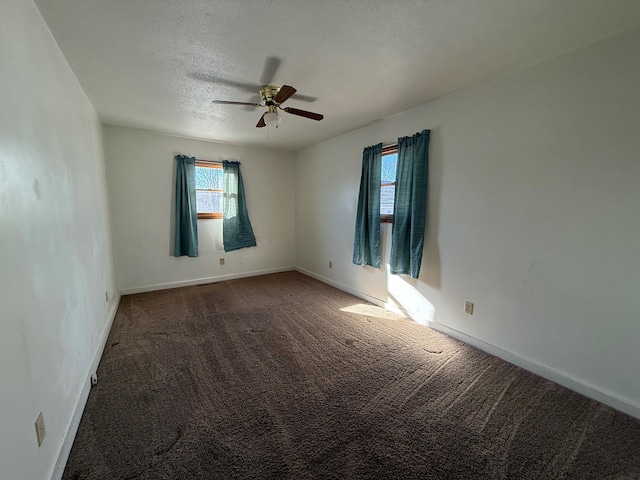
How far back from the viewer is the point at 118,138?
3475 millimetres

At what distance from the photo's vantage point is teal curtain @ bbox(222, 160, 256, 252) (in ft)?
13.9

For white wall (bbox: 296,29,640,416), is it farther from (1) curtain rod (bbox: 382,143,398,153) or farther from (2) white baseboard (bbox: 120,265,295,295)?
(2) white baseboard (bbox: 120,265,295,295)

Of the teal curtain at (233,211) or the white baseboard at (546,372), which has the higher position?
the teal curtain at (233,211)

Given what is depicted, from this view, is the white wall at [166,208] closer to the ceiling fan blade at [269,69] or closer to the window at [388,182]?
the window at [388,182]

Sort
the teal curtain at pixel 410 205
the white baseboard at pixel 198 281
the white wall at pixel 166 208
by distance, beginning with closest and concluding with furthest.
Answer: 1. the teal curtain at pixel 410 205
2. the white wall at pixel 166 208
3. the white baseboard at pixel 198 281

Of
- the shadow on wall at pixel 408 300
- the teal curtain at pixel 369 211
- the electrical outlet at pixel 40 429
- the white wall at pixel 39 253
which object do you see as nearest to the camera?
the white wall at pixel 39 253

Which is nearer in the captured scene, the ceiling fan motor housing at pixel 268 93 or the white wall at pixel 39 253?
the white wall at pixel 39 253

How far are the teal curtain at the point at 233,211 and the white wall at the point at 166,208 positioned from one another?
0.13m

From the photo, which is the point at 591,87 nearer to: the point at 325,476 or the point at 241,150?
the point at 325,476

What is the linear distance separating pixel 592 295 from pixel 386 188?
2.03 m

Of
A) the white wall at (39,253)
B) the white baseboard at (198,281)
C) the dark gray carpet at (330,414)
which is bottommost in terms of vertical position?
the dark gray carpet at (330,414)

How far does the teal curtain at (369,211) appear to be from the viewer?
3.22 metres

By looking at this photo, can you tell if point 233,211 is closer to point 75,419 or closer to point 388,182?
point 388,182

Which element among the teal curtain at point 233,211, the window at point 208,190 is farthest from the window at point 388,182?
the window at point 208,190
